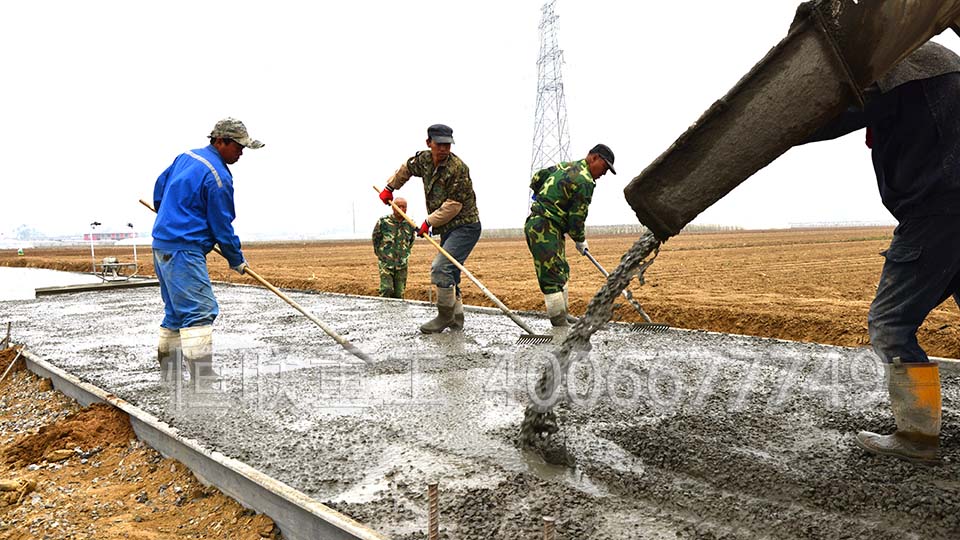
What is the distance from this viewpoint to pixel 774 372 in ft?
12.7

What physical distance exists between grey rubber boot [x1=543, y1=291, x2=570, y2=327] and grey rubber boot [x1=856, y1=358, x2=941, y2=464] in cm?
320

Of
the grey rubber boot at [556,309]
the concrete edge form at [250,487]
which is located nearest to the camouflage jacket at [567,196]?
the grey rubber boot at [556,309]

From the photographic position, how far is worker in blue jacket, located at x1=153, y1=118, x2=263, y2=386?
3.77 metres

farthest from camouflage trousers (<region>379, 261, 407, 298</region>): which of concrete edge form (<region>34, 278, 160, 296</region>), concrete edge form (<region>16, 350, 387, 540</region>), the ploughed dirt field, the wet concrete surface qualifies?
concrete edge form (<region>16, 350, 387, 540</region>)

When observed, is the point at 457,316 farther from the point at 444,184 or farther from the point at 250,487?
the point at 250,487

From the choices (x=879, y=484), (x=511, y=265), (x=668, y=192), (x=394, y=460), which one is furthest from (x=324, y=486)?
(x=511, y=265)

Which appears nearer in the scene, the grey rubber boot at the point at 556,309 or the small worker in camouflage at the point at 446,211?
the small worker in camouflage at the point at 446,211

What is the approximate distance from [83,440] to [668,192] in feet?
10.2

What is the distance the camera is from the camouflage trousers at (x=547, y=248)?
5238mm

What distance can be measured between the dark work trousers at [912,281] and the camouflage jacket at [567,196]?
2.74m

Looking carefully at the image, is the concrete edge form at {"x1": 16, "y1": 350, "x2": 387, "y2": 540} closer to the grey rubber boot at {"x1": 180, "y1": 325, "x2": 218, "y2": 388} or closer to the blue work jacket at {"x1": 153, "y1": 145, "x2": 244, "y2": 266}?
the grey rubber boot at {"x1": 180, "y1": 325, "x2": 218, "y2": 388}

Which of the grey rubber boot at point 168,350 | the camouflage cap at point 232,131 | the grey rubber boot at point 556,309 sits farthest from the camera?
Result: the grey rubber boot at point 556,309

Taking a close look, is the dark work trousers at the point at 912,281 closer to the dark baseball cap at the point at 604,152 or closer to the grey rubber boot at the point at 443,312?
the dark baseball cap at the point at 604,152

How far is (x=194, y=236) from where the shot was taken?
383 centimetres
